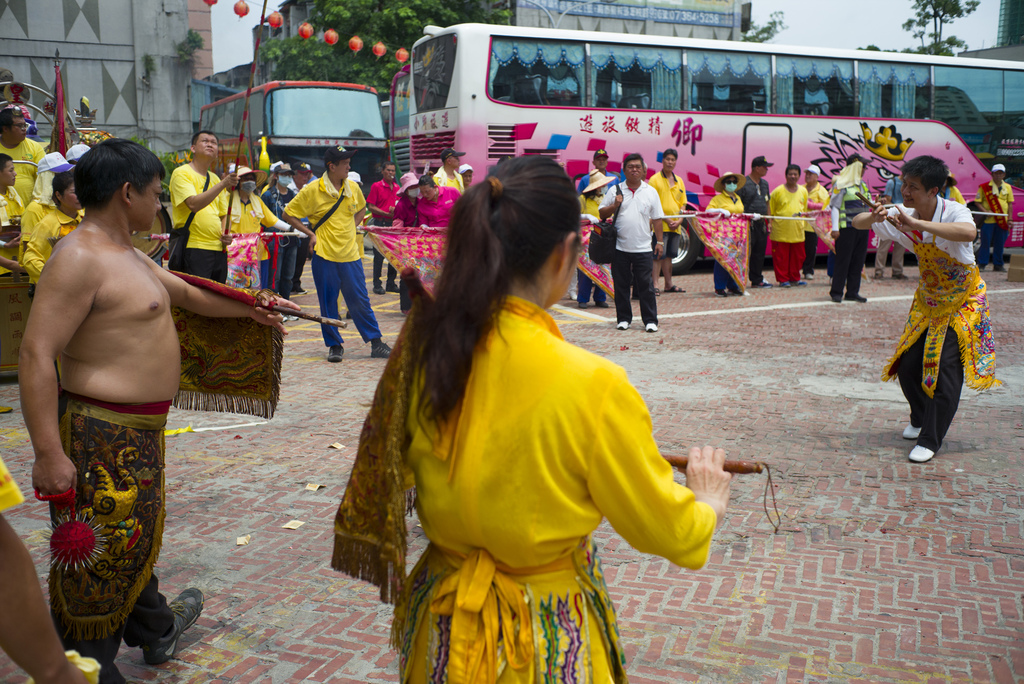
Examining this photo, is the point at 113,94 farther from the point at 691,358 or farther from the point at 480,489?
the point at 480,489

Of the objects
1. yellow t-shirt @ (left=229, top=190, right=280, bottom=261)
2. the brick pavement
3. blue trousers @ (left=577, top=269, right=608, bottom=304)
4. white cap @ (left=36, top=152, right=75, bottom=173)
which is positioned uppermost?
white cap @ (left=36, top=152, right=75, bottom=173)

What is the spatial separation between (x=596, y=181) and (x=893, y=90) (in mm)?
8732

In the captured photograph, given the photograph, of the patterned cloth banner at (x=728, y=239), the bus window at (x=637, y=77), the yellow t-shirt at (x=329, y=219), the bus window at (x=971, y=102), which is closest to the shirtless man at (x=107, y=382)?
the yellow t-shirt at (x=329, y=219)

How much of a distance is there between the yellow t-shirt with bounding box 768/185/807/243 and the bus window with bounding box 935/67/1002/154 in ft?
17.8

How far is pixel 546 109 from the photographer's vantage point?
14898 millimetres

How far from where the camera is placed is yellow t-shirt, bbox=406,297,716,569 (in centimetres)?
160

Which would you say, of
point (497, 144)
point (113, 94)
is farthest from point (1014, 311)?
point (113, 94)

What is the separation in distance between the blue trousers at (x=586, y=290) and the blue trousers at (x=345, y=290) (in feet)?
15.3

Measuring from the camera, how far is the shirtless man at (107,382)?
2.62 metres

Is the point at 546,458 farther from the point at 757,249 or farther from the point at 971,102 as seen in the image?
the point at 971,102

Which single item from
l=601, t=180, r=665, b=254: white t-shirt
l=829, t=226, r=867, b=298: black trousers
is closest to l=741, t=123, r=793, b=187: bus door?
l=829, t=226, r=867, b=298: black trousers

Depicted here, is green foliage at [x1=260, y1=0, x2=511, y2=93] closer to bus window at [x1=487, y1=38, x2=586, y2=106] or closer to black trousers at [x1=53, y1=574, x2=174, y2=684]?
bus window at [x1=487, y1=38, x2=586, y2=106]

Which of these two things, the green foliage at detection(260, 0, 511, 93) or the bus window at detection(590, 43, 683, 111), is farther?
the green foliage at detection(260, 0, 511, 93)

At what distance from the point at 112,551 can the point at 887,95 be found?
57.7 ft
